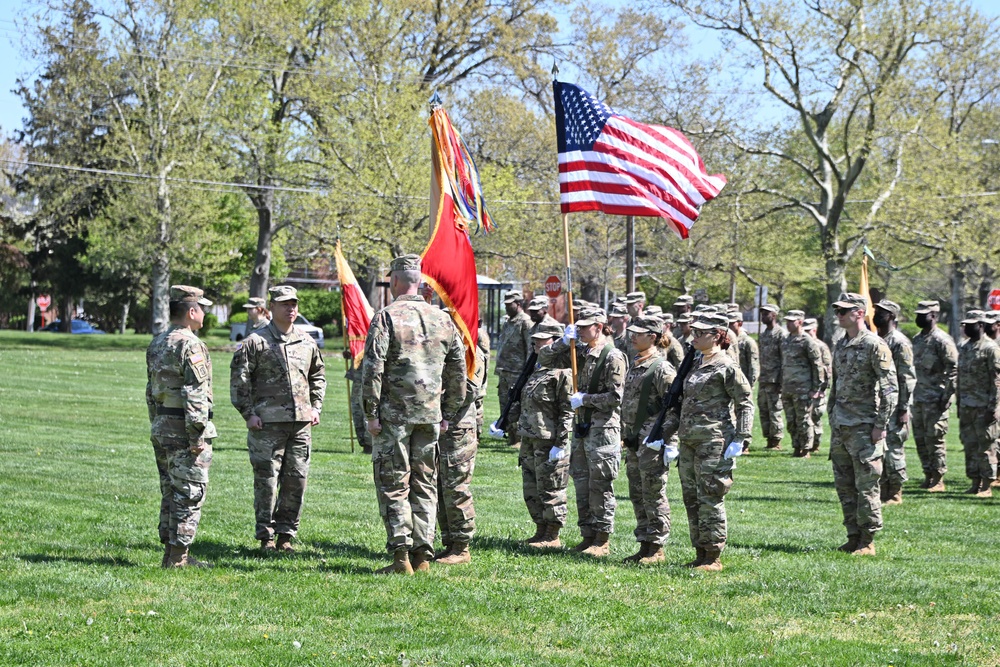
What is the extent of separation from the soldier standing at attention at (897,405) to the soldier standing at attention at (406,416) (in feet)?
21.8

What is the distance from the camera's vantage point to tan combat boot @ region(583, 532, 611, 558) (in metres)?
10.7

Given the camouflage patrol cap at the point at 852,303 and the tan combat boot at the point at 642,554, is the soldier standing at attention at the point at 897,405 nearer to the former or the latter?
the camouflage patrol cap at the point at 852,303

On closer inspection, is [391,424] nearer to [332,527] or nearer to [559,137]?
[332,527]

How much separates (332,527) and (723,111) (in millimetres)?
32921

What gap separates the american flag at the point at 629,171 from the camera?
11719 millimetres

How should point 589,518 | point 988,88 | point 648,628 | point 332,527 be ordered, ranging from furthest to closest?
point 988,88 < point 332,527 < point 589,518 < point 648,628

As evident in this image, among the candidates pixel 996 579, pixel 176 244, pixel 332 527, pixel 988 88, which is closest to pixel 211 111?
pixel 176 244

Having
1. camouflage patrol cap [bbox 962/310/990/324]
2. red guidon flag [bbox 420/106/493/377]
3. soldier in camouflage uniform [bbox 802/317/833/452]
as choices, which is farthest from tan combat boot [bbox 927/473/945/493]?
red guidon flag [bbox 420/106/493/377]

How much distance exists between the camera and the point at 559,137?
11.8m

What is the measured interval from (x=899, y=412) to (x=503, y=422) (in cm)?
523

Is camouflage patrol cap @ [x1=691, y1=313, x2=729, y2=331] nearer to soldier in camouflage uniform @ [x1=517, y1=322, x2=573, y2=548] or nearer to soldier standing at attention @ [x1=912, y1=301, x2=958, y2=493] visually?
soldier in camouflage uniform @ [x1=517, y1=322, x2=573, y2=548]

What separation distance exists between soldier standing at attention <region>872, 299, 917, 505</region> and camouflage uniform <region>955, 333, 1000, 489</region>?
166cm

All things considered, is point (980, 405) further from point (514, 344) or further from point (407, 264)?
point (407, 264)

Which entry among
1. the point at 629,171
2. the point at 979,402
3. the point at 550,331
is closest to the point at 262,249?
the point at 979,402
